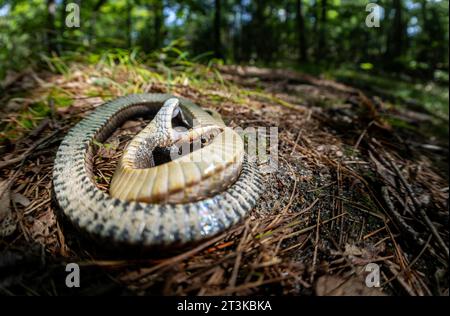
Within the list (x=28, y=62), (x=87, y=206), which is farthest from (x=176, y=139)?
(x=28, y=62)

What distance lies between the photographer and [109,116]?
2.57 metres

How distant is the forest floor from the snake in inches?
5.2

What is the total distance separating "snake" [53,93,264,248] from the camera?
1.48 meters

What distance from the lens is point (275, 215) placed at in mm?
1922

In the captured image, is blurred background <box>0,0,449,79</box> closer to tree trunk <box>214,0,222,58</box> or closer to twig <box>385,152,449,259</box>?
tree trunk <box>214,0,222,58</box>

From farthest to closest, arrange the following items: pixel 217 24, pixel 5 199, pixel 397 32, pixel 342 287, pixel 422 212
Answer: pixel 397 32, pixel 217 24, pixel 422 212, pixel 5 199, pixel 342 287

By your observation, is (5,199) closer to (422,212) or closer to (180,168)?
(180,168)

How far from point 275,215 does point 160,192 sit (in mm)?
837

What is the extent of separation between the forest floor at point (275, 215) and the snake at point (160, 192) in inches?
5.2

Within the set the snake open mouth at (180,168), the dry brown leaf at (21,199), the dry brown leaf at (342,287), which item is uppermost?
the snake open mouth at (180,168)

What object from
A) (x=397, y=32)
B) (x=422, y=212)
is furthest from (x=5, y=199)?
(x=397, y=32)

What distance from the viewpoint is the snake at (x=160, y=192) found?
1479 millimetres

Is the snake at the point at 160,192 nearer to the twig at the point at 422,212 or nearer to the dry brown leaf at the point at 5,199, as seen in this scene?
the dry brown leaf at the point at 5,199

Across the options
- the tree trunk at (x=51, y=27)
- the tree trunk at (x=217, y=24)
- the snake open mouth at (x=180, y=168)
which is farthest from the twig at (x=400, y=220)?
the tree trunk at (x=217, y=24)
